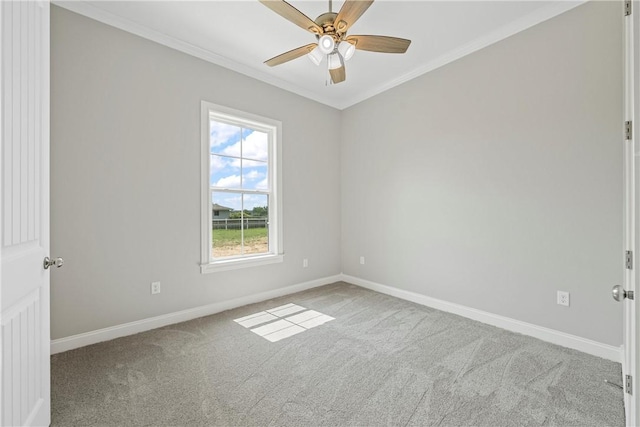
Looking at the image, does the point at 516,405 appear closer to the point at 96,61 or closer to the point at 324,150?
the point at 324,150

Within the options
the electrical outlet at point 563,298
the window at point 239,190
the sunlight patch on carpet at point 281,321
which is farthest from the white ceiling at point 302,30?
the sunlight patch on carpet at point 281,321

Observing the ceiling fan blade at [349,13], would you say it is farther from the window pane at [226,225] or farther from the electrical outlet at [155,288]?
the electrical outlet at [155,288]

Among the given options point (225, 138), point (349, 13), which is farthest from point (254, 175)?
point (349, 13)

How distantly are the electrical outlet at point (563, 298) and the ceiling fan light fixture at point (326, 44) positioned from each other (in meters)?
2.76

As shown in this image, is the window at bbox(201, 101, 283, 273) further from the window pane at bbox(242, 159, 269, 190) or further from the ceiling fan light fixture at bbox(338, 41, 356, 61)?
the ceiling fan light fixture at bbox(338, 41, 356, 61)

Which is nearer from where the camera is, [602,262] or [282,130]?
[602,262]

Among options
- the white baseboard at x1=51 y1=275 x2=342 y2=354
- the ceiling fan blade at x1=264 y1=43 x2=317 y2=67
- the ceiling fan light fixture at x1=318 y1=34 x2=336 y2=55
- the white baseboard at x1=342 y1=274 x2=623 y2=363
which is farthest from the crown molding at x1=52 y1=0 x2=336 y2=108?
the white baseboard at x1=342 y1=274 x2=623 y2=363

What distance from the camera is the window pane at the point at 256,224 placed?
3.48m

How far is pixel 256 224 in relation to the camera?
358 centimetres

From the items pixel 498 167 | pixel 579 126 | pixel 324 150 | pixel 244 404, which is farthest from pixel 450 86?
pixel 244 404

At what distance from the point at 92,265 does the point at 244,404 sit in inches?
70.4

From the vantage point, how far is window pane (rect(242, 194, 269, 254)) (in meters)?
3.48

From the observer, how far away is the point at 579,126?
7.38 feet

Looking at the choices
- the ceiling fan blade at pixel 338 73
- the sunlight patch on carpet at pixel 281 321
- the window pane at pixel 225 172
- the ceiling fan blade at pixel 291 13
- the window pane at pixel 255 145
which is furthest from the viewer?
the window pane at pixel 255 145
